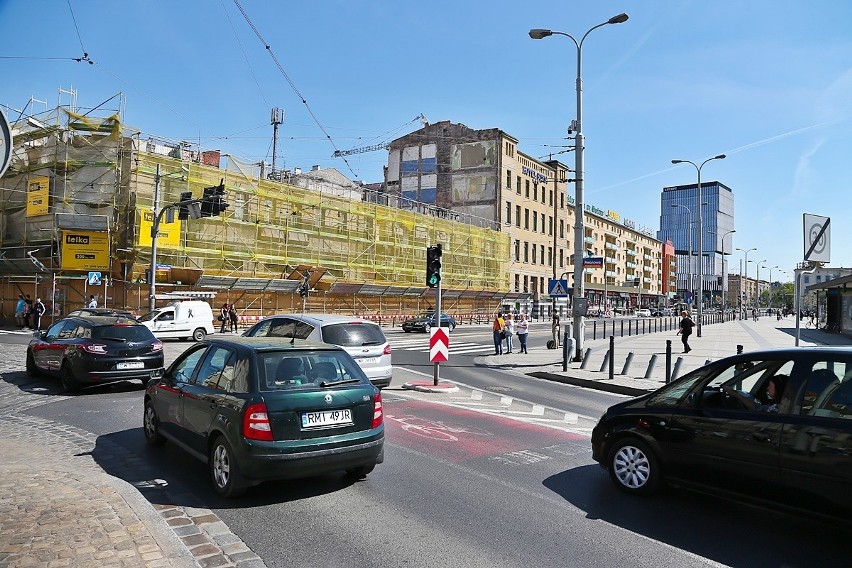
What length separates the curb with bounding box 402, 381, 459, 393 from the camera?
42.8ft

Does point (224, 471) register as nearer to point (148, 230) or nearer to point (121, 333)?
point (121, 333)

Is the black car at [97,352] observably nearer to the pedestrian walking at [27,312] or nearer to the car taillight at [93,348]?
the car taillight at [93,348]

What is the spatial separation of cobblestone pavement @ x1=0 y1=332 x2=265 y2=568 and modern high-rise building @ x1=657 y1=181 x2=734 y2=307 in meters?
105

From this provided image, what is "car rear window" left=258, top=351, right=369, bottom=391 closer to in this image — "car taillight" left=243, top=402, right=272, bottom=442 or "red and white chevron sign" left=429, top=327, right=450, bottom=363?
"car taillight" left=243, top=402, right=272, bottom=442

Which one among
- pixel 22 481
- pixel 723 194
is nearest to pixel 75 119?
pixel 22 481

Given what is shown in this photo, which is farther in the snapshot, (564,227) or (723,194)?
(723,194)

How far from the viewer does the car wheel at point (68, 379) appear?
11.4 metres

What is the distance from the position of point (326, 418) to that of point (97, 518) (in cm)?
197

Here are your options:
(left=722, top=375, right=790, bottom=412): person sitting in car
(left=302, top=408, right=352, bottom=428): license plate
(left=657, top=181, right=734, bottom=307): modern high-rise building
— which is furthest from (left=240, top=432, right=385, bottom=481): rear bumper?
(left=657, top=181, right=734, bottom=307): modern high-rise building

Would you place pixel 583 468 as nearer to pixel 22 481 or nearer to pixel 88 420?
pixel 22 481

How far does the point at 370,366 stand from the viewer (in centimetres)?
1192

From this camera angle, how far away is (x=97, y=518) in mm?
4617

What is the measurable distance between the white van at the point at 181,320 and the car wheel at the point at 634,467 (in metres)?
23.0

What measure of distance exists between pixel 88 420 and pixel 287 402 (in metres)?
5.33
